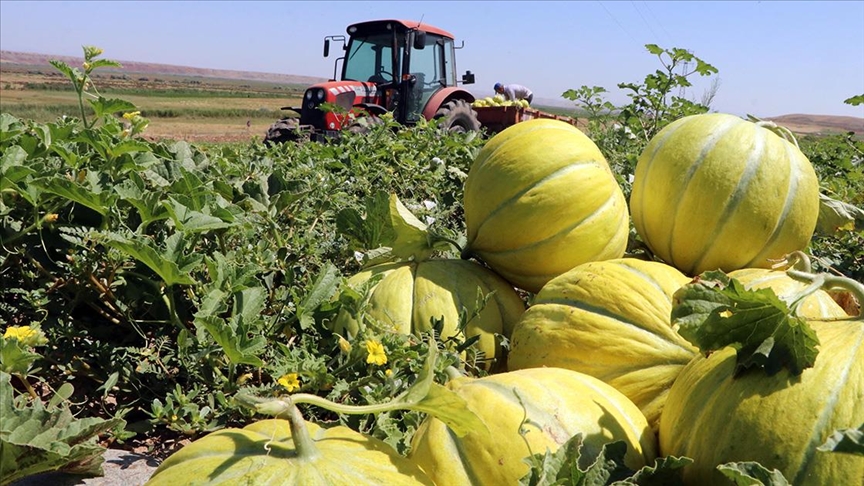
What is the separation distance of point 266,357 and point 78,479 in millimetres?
560

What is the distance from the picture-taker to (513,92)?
19.9 meters

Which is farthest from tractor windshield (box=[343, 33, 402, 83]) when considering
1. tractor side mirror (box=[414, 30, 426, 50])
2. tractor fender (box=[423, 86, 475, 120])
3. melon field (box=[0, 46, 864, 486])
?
melon field (box=[0, 46, 864, 486])

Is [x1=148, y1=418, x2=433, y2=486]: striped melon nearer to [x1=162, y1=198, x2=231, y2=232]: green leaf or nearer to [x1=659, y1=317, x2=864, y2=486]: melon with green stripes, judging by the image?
[x1=659, y1=317, x2=864, y2=486]: melon with green stripes

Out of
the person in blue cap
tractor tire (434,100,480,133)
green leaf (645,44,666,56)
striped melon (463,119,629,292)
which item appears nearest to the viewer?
striped melon (463,119,629,292)

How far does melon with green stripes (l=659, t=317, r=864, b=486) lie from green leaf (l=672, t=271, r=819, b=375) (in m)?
0.03

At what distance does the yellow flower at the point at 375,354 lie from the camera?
1.76 m

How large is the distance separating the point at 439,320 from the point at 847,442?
1.24m

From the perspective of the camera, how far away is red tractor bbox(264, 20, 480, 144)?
11.8 m

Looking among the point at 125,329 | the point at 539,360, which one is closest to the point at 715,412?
the point at 539,360

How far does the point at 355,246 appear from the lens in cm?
257

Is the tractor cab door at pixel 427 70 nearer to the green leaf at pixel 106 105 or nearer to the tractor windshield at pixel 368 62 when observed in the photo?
the tractor windshield at pixel 368 62

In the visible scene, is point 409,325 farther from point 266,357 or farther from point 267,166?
point 267,166

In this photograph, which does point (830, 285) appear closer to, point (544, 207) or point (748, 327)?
point (748, 327)

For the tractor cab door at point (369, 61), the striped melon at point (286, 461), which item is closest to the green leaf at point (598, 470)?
the striped melon at point (286, 461)
